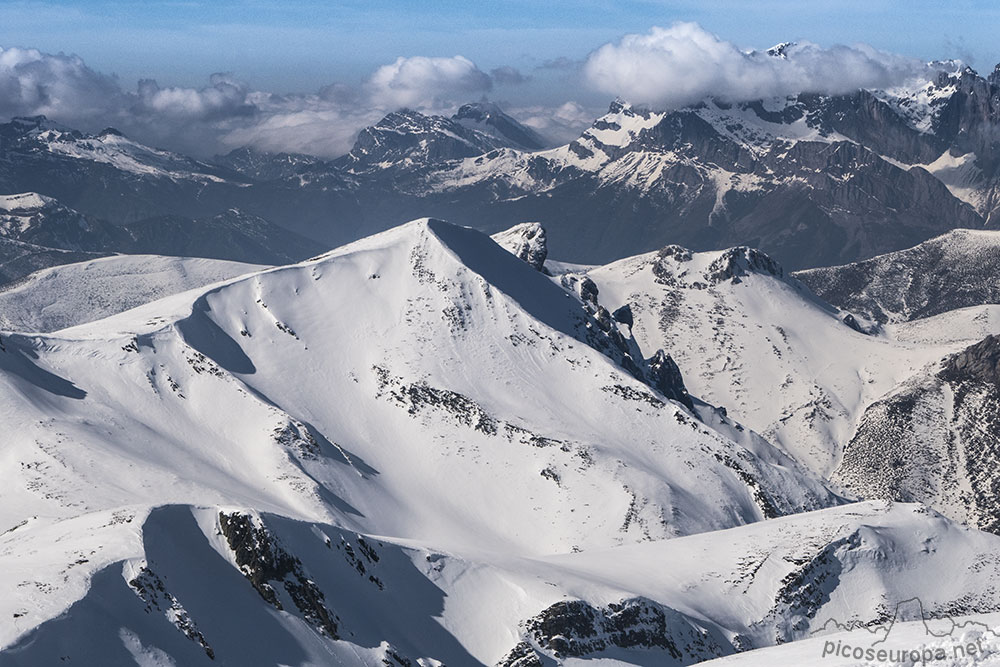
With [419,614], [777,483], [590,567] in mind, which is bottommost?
[777,483]

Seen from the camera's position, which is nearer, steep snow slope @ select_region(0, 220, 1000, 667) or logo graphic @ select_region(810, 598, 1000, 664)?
logo graphic @ select_region(810, 598, 1000, 664)

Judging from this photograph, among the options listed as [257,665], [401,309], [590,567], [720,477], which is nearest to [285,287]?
[401,309]

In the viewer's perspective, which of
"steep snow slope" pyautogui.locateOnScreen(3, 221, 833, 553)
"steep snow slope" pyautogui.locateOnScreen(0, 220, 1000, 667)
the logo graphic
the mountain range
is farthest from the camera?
"steep snow slope" pyautogui.locateOnScreen(3, 221, 833, 553)

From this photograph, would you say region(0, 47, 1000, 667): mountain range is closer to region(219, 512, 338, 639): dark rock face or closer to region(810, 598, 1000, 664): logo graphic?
region(219, 512, 338, 639): dark rock face

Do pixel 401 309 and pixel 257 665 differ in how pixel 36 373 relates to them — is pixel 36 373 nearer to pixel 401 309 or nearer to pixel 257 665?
pixel 401 309

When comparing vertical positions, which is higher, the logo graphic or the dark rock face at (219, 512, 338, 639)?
the logo graphic

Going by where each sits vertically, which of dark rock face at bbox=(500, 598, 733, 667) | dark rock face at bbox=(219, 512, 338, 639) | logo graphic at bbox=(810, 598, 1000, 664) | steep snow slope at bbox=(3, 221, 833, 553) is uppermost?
logo graphic at bbox=(810, 598, 1000, 664)

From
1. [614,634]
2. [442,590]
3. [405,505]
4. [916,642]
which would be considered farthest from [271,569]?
[405,505]

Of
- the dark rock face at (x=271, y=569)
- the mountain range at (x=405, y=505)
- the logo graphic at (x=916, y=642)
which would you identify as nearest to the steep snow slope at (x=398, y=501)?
the dark rock face at (x=271, y=569)

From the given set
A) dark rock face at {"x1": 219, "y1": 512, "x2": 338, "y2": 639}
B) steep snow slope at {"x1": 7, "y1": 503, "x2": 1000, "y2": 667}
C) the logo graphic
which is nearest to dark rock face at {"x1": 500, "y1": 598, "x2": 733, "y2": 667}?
steep snow slope at {"x1": 7, "y1": 503, "x2": 1000, "y2": 667}
